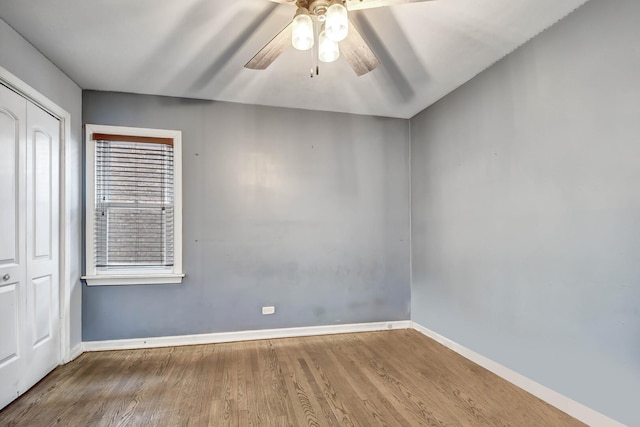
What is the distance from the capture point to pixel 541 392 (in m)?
2.21

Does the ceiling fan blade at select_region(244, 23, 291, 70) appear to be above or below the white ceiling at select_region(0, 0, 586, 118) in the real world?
below

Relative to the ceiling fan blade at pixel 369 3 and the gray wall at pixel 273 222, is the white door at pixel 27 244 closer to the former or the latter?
the gray wall at pixel 273 222

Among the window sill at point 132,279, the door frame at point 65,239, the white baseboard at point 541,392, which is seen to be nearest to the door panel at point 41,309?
the door frame at point 65,239

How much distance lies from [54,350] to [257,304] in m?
1.75

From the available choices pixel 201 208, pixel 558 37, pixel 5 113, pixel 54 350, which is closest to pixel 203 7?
pixel 5 113

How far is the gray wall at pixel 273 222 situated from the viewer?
126 inches

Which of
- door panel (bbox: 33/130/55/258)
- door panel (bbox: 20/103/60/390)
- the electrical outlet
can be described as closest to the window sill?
door panel (bbox: 20/103/60/390)

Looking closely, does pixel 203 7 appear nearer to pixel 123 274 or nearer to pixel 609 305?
pixel 123 274

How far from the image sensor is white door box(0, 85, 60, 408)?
212 cm

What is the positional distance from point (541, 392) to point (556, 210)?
1.29m

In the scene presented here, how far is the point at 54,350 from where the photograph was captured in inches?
105

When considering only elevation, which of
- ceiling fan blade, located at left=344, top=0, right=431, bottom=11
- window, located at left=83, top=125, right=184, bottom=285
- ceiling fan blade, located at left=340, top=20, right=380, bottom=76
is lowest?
window, located at left=83, top=125, right=184, bottom=285

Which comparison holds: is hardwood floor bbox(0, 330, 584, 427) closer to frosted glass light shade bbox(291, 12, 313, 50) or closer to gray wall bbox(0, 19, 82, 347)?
gray wall bbox(0, 19, 82, 347)

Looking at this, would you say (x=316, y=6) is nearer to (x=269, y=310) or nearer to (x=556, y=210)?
(x=556, y=210)
